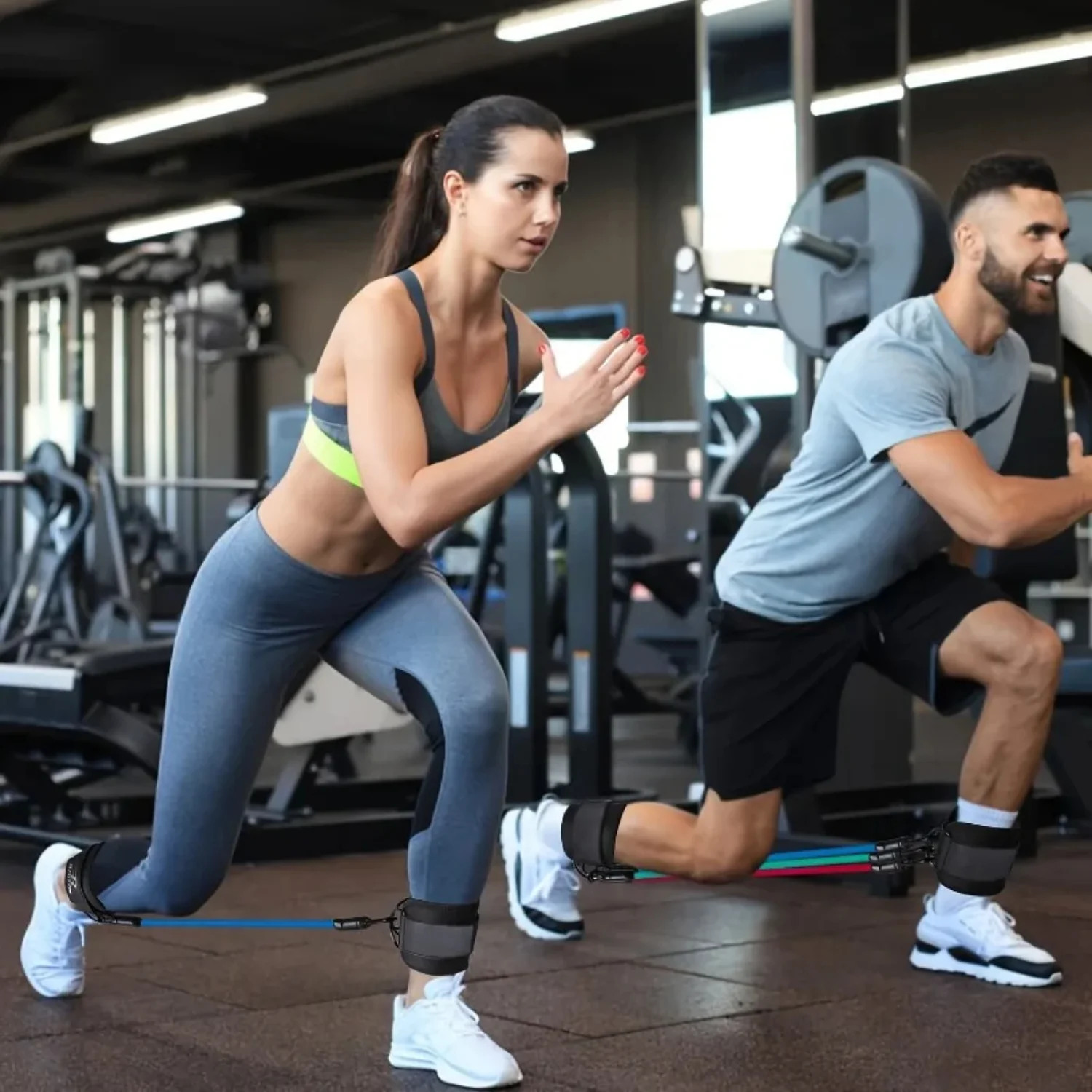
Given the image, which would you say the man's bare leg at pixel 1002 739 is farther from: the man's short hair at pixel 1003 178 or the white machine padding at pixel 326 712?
the white machine padding at pixel 326 712

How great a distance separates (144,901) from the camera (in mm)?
2434

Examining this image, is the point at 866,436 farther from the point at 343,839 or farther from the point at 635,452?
the point at 635,452

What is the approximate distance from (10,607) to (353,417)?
18.1 ft

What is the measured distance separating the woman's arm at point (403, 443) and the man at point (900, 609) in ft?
2.87

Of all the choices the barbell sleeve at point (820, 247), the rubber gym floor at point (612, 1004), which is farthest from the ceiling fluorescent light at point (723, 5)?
the rubber gym floor at point (612, 1004)

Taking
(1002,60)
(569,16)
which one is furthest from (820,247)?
(1002,60)

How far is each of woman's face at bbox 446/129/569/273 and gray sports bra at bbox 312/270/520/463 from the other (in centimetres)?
11

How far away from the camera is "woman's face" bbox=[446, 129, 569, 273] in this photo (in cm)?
209

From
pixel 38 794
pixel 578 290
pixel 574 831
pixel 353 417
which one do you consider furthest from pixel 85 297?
pixel 353 417

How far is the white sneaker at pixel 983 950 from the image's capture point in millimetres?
2768

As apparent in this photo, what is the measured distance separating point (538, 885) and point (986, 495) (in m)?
1.12

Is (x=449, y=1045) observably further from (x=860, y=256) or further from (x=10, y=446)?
(x=10, y=446)

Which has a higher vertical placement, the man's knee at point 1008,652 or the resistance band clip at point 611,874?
the man's knee at point 1008,652

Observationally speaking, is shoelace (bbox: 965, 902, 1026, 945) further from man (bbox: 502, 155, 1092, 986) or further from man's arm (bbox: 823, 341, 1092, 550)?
man's arm (bbox: 823, 341, 1092, 550)
